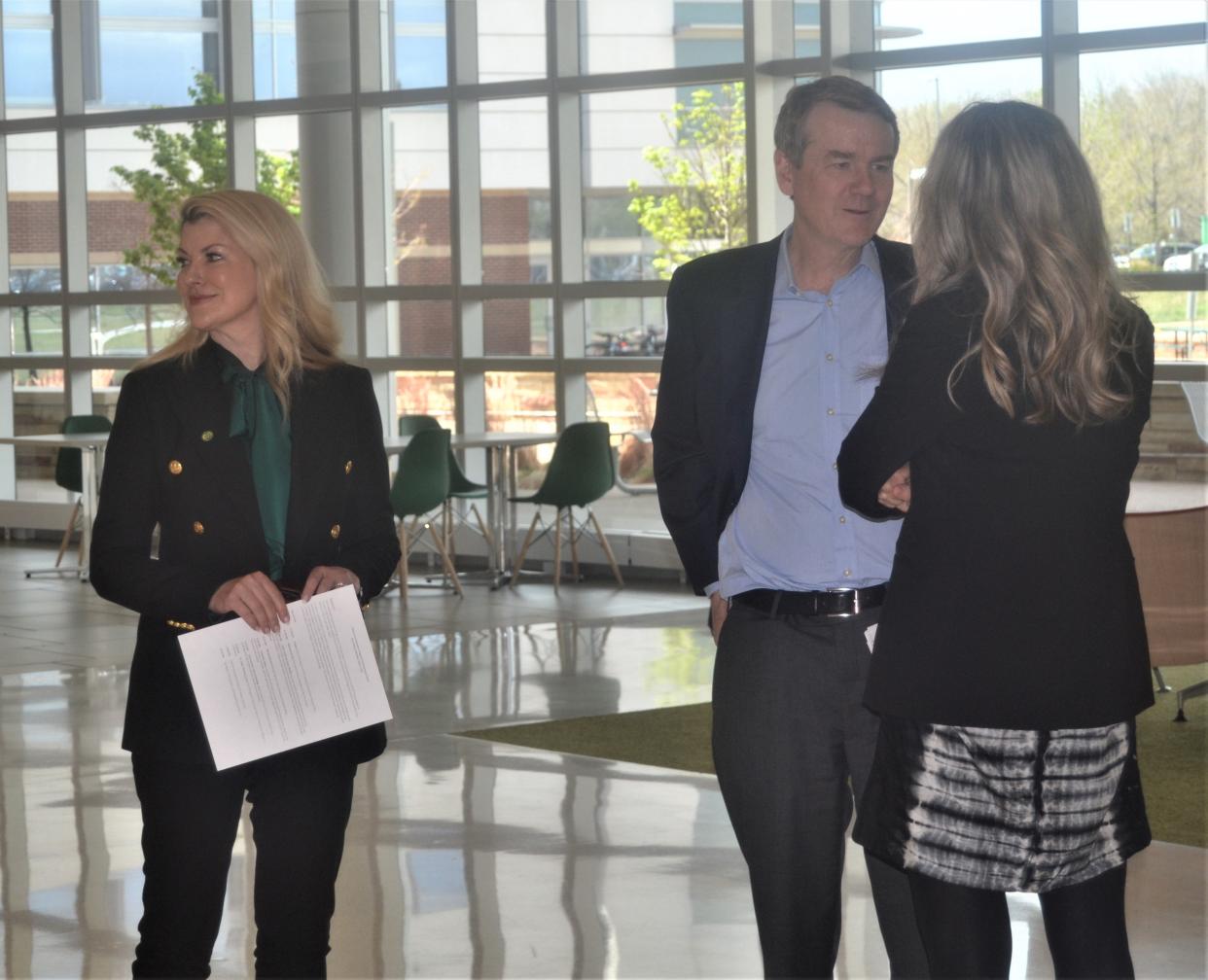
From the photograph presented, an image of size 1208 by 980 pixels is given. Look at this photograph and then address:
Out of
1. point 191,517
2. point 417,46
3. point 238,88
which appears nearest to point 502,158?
point 417,46

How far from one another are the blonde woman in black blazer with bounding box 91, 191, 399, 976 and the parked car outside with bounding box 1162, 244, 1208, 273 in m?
7.83

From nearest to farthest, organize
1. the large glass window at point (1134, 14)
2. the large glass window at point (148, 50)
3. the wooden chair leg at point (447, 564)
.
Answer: the large glass window at point (1134, 14) < the wooden chair leg at point (447, 564) < the large glass window at point (148, 50)

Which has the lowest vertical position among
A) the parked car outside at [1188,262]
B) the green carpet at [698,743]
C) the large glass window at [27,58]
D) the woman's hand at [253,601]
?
the green carpet at [698,743]

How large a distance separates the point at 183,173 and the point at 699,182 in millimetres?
4729

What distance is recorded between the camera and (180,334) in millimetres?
2984

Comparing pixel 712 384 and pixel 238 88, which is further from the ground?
pixel 238 88

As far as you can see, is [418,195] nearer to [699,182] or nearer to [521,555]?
[699,182]

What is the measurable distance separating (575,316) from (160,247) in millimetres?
4150

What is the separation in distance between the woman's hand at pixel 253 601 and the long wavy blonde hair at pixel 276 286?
318 millimetres

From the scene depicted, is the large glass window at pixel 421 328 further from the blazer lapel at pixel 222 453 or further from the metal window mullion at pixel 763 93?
the blazer lapel at pixel 222 453

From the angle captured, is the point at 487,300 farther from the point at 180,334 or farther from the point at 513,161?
the point at 180,334

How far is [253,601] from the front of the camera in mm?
2721

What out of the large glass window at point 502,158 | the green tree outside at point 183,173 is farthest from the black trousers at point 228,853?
the green tree outside at point 183,173

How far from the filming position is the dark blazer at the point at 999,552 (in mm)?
2266
